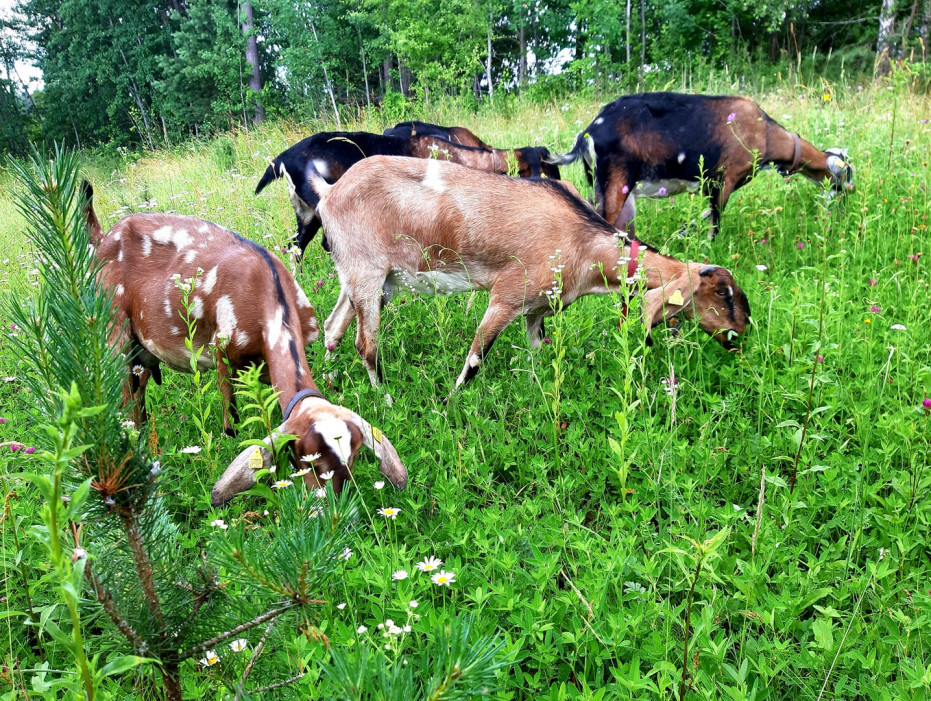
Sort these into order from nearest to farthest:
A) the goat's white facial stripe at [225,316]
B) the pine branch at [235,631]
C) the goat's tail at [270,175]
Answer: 1. the pine branch at [235,631]
2. the goat's white facial stripe at [225,316]
3. the goat's tail at [270,175]

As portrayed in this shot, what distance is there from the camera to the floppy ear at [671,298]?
163 inches

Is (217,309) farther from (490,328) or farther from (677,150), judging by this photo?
(677,150)

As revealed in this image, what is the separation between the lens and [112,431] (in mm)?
905

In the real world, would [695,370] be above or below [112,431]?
below

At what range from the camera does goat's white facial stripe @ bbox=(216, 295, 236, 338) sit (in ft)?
12.5

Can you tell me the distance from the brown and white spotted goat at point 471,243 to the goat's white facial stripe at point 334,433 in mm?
1540

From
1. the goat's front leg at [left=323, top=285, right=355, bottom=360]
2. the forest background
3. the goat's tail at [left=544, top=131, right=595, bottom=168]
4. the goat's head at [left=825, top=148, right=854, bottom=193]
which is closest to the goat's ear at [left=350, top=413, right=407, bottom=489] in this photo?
the goat's front leg at [left=323, top=285, right=355, bottom=360]

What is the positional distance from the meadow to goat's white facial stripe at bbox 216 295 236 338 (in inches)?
22.3

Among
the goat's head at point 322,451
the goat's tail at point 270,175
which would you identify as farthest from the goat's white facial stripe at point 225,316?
the goat's tail at point 270,175

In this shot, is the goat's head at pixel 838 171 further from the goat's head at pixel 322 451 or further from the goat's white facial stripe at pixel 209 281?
the goat's white facial stripe at pixel 209 281

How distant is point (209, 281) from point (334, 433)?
5.62 feet

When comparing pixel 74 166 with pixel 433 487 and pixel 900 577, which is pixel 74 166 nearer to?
pixel 433 487

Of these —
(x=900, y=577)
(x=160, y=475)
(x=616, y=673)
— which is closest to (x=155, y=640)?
(x=160, y=475)

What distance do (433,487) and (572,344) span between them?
183 centimetres
